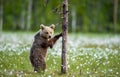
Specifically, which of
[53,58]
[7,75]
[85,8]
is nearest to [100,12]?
[85,8]

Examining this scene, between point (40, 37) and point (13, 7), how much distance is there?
5825 cm

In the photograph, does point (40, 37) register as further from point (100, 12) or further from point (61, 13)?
point (100, 12)

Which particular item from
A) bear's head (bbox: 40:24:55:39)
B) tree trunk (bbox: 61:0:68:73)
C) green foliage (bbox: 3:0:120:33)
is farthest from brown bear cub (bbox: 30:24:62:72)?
green foliage (bbox: 3:0:120:33)

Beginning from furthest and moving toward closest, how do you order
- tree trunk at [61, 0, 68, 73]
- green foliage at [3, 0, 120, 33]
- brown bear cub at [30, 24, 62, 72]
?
1. green foliage at [3, 0, 120, 33]
2. brown bear cub at [30, 24, 62, 72]
3. tree trunk at [61, 0, 68, 73]

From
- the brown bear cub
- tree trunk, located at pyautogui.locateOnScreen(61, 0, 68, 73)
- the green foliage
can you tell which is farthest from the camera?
the green foliage

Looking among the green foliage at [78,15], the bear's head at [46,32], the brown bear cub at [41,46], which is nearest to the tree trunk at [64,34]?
the brown bear cub at [41,46]

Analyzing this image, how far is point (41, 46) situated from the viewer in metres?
17.3

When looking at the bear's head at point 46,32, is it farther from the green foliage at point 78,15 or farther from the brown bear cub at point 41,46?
the green foliage at point 78,15

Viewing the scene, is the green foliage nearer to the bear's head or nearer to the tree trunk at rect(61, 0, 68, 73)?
the bear's head

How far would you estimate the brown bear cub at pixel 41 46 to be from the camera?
55.9 feet

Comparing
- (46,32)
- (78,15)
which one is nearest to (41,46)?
(46,32)

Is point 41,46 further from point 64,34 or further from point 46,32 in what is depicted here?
point 64,34

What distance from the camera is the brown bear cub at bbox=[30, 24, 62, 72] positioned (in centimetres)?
1705

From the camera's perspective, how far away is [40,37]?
17344 mm
